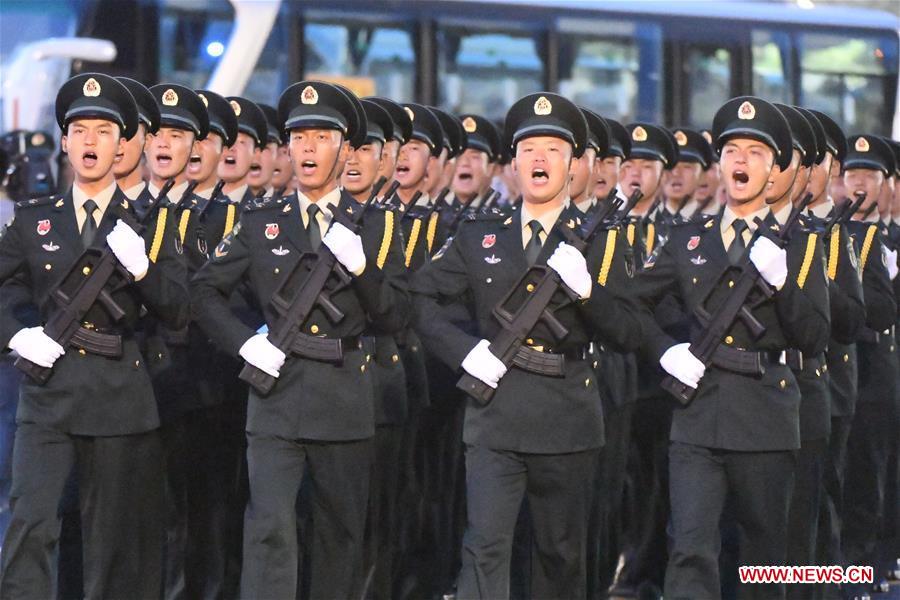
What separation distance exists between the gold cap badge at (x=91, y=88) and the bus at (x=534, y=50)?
9470 millimetres

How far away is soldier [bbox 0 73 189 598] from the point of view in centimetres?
721

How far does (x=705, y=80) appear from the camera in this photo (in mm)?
18875

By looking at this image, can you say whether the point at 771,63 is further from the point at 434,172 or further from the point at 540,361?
the point at 540,361

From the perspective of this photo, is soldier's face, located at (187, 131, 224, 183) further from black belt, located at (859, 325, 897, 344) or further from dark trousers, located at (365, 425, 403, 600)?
black belt, located at (859, 325, 897, 344)

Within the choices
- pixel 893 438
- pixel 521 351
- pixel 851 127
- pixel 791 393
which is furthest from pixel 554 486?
pixel 851 127

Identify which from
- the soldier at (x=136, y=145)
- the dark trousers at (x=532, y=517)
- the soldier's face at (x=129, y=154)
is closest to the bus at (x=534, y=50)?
the soldier at (x=136, y=145)

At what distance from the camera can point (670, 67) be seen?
1870 centimetres

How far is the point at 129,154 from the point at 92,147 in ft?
1.27

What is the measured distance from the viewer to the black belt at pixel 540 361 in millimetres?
7250

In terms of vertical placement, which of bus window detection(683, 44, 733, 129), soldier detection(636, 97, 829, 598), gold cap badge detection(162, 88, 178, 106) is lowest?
soldier detection(636, 97, 829, 598)

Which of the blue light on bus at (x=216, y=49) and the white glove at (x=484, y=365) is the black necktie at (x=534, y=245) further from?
the blue light on bus at (x=216, y=49)

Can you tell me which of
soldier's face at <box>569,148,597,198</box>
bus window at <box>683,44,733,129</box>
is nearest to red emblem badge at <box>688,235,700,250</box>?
soldier's face at <box>569,148,597,198</box>

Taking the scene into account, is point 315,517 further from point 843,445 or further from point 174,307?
point 843,445

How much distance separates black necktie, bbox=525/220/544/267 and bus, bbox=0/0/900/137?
10099 millimetres
